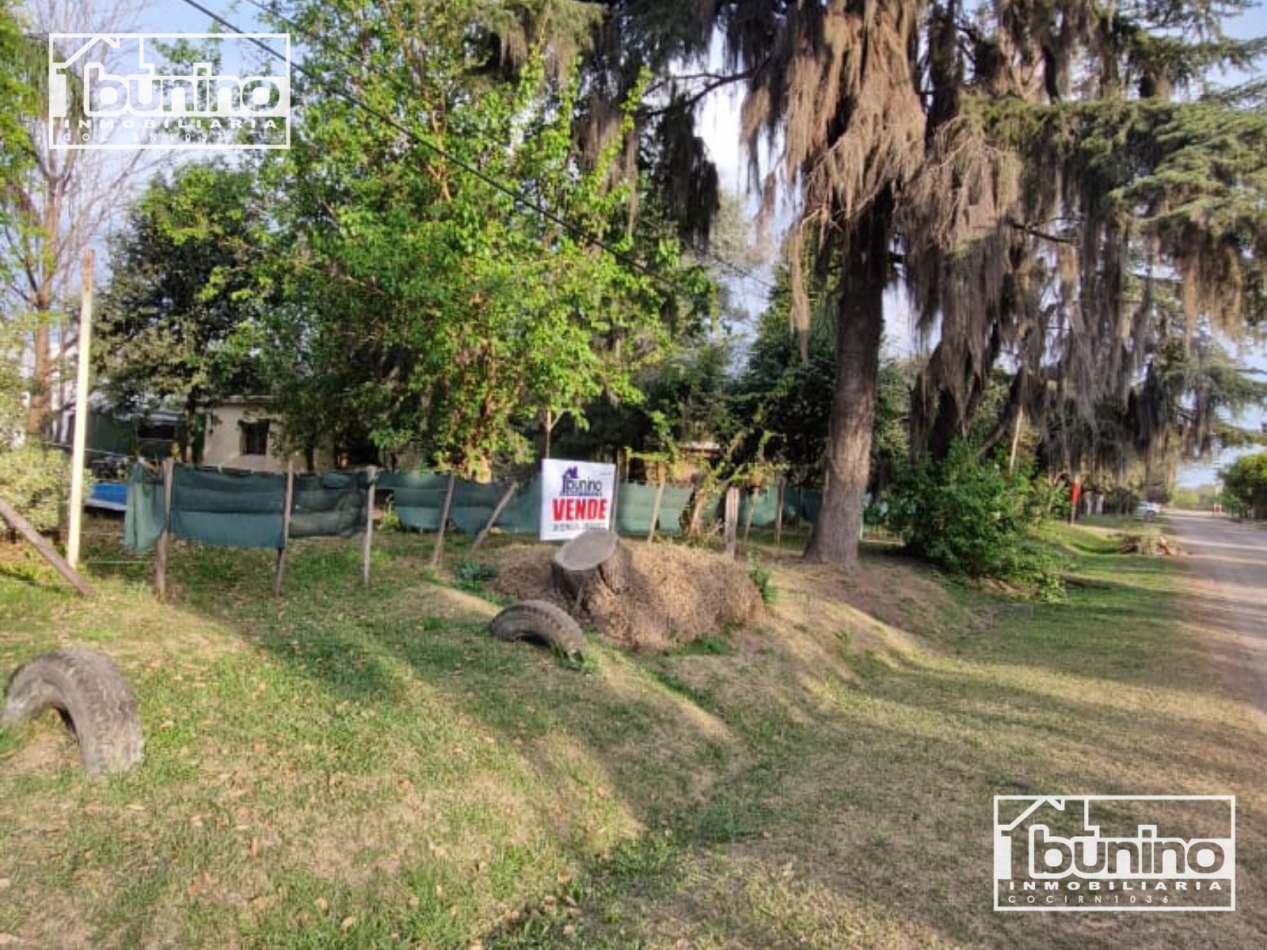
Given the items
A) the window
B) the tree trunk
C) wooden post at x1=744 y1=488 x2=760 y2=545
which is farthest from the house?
the tree trunk

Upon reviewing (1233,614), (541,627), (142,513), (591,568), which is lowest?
(1233,614)

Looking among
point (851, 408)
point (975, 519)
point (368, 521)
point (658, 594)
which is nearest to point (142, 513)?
point (368, 521)

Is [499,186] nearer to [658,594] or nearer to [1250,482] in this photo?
[658,594]

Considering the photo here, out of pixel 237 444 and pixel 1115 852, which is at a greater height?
pixel 237 444

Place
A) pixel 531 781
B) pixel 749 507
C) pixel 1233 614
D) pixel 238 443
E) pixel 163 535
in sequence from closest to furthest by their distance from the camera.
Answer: pixel 531 781, pixel 163 535, pixel 1233 614, pixel 749 507, pixel 238 443

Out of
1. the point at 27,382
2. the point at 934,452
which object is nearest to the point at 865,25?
the point at 934,452

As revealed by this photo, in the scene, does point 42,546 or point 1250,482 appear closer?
point 42,546

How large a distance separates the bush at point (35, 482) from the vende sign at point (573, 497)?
4718 millimetres

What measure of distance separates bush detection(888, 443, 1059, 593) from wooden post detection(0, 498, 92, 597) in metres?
12.9

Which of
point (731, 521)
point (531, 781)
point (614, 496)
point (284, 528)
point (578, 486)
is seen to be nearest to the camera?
point (531, 781)

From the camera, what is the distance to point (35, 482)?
26.0 feet

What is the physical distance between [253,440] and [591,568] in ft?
77.4

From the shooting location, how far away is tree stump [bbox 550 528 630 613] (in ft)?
25.9

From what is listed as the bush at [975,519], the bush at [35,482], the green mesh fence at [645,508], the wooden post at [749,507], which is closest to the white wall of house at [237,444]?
the wooden post at [749,507]
